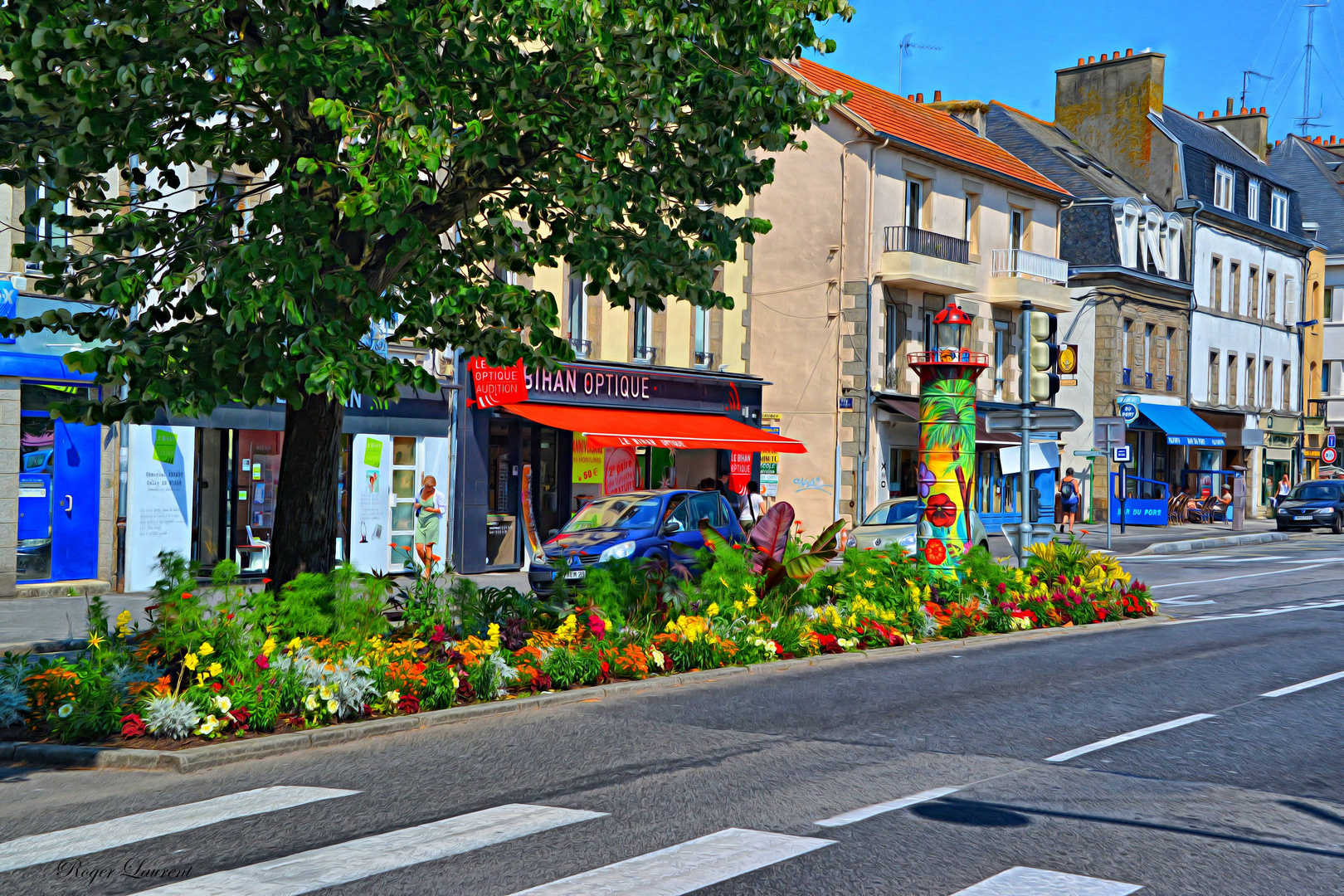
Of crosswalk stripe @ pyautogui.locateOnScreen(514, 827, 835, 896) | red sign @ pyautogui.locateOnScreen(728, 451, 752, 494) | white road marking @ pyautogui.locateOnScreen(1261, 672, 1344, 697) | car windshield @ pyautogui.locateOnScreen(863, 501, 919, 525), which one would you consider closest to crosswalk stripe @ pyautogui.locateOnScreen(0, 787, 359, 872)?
crosswalk stripe @ pyautogui.locateOnScreen(514, 827, 835, 896)

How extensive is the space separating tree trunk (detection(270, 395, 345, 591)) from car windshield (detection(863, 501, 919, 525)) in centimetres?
1640

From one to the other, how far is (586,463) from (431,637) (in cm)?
1606

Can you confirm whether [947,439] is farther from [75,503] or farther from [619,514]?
[75,503]

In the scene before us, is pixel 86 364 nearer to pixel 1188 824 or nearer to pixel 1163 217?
pixel 1188 824

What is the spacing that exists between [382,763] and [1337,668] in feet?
29.9

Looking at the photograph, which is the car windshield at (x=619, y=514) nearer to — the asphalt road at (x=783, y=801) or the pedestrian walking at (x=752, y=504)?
the pedestrian walking at (x=752, y=504)

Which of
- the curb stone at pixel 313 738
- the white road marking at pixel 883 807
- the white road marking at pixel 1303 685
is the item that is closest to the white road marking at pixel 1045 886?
the white road marking at pixel 883 807

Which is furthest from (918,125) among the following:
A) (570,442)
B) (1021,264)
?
(570,442)

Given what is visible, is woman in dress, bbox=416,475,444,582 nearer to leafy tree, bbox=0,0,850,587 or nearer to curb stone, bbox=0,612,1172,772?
curb stone, bbox=0,612,1172,772

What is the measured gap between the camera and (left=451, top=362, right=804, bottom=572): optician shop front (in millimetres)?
23953

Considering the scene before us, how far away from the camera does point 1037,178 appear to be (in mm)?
39594

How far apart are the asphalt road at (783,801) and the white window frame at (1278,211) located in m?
46.9

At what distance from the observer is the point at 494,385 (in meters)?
24.0

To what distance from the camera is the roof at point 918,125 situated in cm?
3400
